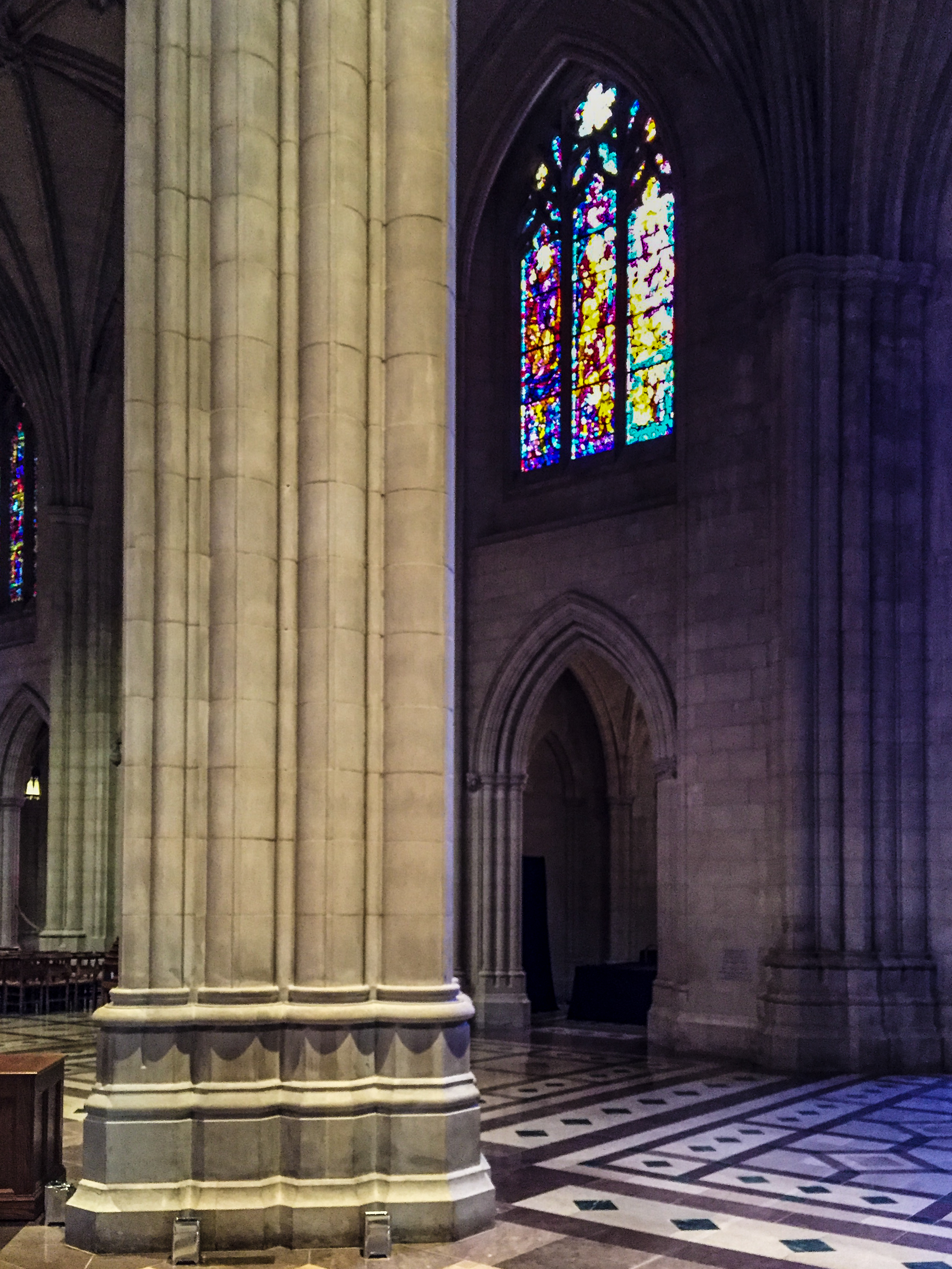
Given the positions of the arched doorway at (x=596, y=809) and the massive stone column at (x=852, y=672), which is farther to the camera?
the arched doorway at (x=596, y=809)

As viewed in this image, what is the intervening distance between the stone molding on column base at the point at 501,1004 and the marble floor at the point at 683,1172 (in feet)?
Answer: 8.90

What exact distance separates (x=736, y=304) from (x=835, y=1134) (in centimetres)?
908

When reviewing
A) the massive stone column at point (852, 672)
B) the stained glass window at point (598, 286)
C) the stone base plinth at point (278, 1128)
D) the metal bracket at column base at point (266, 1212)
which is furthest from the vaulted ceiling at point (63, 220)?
the metal bracket at column base at point (266, 1212)

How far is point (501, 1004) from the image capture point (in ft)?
59.0

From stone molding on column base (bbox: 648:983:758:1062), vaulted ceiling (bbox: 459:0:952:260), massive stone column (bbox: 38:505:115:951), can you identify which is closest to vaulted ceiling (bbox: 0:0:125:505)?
massive stone column (bbox: 38:505:115:951)

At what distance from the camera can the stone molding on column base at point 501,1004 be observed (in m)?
17.9

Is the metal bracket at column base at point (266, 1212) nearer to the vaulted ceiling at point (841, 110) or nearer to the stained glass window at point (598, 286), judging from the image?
the vaulted ceiling at point (841, 110)

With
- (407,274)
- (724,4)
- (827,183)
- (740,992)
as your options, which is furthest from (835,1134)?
(724,4)

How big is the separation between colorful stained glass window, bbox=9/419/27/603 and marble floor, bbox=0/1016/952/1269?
14.4m

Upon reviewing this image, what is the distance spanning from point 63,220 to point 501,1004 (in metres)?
13.1

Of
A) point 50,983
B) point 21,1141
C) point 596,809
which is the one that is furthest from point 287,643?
point 596,809

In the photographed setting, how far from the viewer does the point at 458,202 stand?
1903cm

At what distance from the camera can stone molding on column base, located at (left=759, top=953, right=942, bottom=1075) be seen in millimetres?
14227

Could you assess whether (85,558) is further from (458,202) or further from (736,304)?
(736,304)
